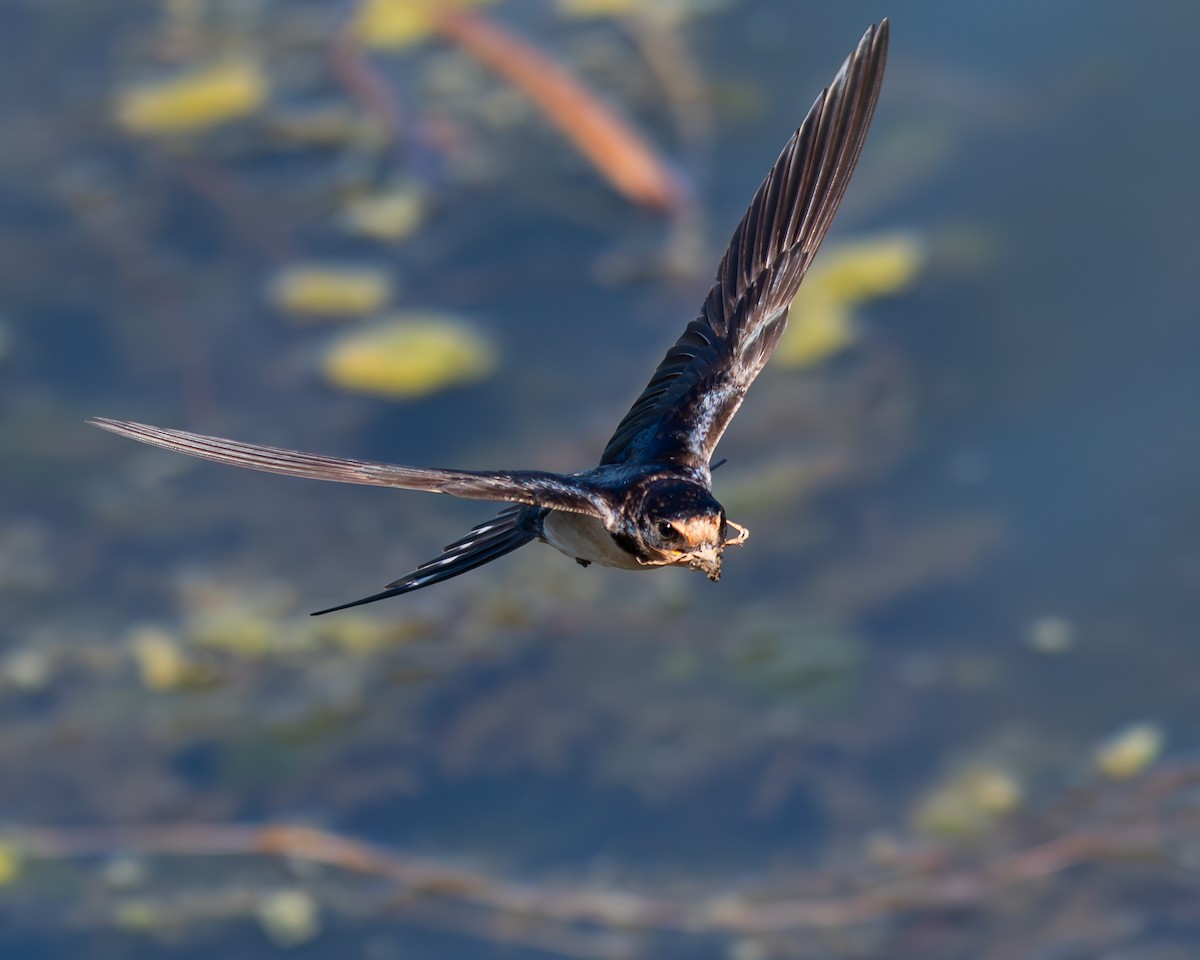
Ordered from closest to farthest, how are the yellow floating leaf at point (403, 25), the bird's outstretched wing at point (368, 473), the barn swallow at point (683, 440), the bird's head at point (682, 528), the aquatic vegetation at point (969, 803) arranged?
the bird's outstretched wing at point (368, 473), the barn swallow at point (683, 440), the bird's head at point (682, 528), the aquatic vegetation at point (969, 803), the yellow floating leaf at point (403, 25)

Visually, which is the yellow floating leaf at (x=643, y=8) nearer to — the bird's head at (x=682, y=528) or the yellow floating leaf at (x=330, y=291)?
the yellow floating leaf at (x=330, y=291)

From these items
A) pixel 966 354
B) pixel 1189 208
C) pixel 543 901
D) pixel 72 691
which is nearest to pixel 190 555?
pixel 72 691

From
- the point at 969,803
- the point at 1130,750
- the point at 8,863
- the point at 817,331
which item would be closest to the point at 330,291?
the point at 817,331

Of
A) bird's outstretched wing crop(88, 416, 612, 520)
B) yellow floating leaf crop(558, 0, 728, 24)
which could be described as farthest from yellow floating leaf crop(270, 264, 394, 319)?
bird's outstretched wing crop(88, 416, 612, 520)

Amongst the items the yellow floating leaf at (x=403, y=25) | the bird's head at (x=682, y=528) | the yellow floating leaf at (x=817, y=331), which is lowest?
the bird's head at (x=682, y=528)

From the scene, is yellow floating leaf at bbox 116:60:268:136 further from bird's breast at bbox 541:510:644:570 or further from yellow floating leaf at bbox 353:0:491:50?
bird's breast at bbox 541:510:644:570

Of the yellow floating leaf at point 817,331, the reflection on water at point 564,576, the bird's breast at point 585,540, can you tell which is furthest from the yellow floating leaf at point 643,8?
the bird's breast at point 585,540
